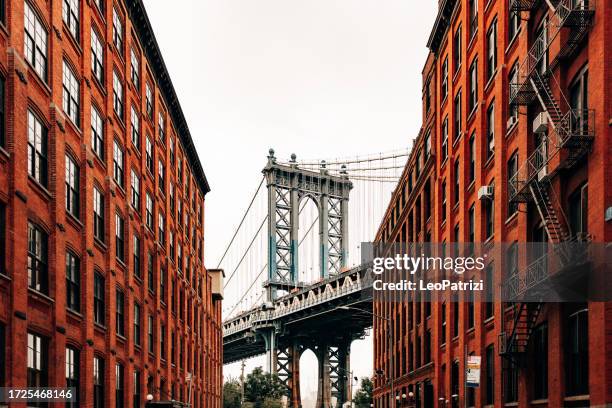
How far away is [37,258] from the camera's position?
27.9 meters

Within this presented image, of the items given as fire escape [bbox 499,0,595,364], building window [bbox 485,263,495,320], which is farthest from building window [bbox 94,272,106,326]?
building window [bbox 485,263,495,320]

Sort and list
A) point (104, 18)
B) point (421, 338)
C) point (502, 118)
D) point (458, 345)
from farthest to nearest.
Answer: point (421, 338)
point (458, 345)
point (104, 18)
point (502, 118)

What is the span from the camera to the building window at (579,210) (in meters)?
26.7

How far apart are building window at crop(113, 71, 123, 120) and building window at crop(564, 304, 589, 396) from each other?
74.6ft

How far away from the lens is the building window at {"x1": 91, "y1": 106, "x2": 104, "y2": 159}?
3678 centimetres

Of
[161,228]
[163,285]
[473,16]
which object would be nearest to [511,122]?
[473,16]

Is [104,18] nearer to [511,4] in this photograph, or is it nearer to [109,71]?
[109,71]

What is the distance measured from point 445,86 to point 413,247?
15.0 metres

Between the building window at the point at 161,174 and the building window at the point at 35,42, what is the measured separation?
25.4 m

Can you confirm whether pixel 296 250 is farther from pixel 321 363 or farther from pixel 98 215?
pixel 98 215

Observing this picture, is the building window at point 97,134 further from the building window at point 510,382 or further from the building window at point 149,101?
the building window at point 510,382

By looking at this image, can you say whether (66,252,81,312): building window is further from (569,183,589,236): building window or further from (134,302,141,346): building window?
(569,183,589,236): building window

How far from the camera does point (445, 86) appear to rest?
53.5 metres

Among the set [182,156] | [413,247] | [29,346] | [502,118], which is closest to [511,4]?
[502,118]
